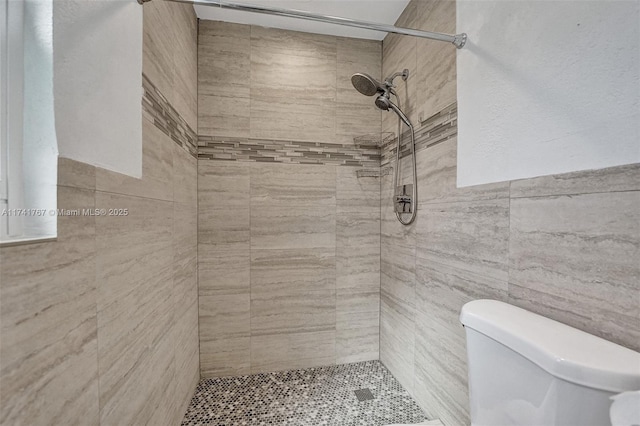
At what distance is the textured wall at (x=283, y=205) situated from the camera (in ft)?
5.36

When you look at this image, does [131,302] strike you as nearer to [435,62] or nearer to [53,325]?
[53,325]

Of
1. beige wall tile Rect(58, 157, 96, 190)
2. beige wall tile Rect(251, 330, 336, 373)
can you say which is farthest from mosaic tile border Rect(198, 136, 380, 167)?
beige wall tile Rect(251, 330, 336, 373)

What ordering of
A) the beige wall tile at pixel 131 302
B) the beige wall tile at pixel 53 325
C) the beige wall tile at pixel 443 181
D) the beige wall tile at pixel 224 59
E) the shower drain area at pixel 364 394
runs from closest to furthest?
1. the beige wall tile at pixel 53 325
2. the beige wall tile at pixel 131 302
3. the beige wall tile at pixel 443 181
4. the shower drain area at pixel 364 394
5. the beige wall tile at pixel 224 59

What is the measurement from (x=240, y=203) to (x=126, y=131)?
893 millimetres

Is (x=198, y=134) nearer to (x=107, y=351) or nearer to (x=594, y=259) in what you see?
(x=107, y=351)

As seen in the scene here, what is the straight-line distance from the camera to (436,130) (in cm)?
126

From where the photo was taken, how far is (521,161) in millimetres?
851

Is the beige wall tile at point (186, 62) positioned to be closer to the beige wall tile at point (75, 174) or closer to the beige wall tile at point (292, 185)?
the beige wall tile at point (292, 185)

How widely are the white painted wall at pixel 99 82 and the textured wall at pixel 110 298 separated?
2.1 inches

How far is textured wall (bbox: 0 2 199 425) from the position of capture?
47 centimetres

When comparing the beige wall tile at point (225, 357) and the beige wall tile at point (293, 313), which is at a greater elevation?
the beige wall tile at point (293, 313)

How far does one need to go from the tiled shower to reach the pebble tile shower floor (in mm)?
61

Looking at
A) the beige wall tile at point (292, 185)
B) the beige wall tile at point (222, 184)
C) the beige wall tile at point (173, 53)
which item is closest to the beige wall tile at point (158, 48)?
the beige wall tile at point (173, 53)

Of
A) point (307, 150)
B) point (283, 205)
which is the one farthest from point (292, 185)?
point (307, 150)
